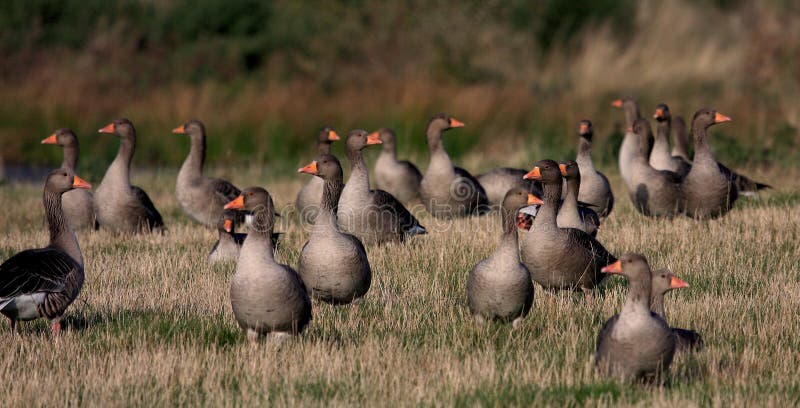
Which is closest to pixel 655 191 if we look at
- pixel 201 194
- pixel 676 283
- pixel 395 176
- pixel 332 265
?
pixel 395 176

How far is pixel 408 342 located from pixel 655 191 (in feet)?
21.2

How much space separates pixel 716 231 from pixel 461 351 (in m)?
5.45

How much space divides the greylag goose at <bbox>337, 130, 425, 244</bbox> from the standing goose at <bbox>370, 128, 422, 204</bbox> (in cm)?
382

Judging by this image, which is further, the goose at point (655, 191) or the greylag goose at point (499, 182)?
the greylag goose at point (499, 182)

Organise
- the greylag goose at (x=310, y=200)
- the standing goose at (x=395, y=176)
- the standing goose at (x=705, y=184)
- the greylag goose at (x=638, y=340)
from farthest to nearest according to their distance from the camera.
Result: the standing goose at (x=395, y=176) < the greylag goose at (x=310, y=200) < the standing goose at (x=705, y=184) < the greylag goose at (x=638, y=340)

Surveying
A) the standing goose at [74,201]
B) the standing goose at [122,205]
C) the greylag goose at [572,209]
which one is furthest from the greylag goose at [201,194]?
the greylag goose at [572,209]

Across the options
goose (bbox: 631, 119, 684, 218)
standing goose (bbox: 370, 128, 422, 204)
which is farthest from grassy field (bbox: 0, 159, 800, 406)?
standing goose (bbox: 370, 128, 422, 204)

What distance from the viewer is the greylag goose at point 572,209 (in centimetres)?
1022

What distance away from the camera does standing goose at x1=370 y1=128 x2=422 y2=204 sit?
50.3ft

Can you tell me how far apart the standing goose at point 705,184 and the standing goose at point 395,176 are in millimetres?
4406

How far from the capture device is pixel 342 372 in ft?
21.6

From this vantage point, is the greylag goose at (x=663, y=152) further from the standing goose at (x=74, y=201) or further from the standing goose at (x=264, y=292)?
the standing goose at (x=264, y=292)

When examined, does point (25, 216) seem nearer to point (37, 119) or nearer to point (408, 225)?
point (408, 225)

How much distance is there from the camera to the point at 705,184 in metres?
12.3
